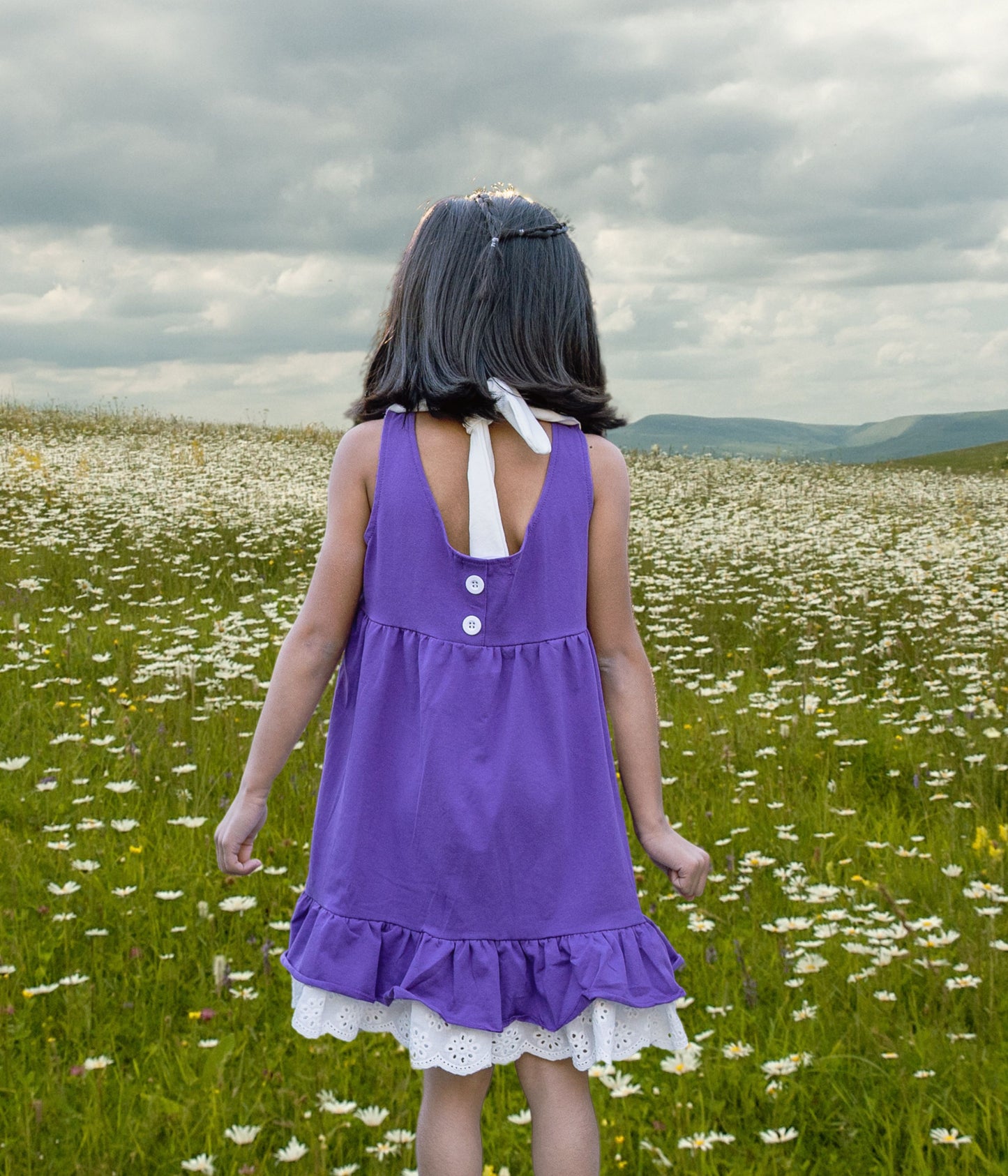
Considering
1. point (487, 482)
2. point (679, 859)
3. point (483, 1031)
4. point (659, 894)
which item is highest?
point (487, 482)

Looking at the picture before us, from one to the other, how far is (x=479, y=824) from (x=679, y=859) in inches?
14.8

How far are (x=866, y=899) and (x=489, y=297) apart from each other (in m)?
2.67

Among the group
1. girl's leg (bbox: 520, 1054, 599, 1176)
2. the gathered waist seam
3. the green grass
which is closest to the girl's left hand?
the gathered waist seam

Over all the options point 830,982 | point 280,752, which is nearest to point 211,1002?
point 280,752

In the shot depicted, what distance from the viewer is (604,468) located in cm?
213

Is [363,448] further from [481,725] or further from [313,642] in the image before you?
[481,725]

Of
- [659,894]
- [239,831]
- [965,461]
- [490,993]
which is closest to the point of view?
[490,993]

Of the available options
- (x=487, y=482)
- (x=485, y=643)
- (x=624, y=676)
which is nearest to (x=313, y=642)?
(x=485, y=643)

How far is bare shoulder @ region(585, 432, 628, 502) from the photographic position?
212cm

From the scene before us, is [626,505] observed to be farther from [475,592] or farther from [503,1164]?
[503,1164]

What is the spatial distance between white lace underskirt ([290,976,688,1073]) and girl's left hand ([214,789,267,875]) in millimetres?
244

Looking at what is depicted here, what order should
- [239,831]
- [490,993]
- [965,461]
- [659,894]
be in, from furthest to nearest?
[965,461]
[659,894]
[239,831]
[490,993]

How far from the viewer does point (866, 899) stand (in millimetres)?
3869

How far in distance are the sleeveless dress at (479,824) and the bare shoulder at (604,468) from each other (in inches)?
1.9
